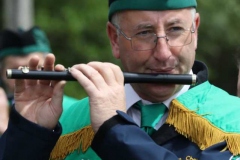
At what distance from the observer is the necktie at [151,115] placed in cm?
457

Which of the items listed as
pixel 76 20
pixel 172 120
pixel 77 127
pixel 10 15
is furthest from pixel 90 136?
pixel 76 20

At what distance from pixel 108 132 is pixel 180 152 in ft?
1.38

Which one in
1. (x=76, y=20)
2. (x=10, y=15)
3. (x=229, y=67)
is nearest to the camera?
(x=10, y=15)

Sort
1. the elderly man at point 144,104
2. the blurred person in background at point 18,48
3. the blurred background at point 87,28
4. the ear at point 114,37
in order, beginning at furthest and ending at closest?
1. the blurred background at point 87,28
2. the blurred person in background at point 18,48
3. the ear at point 114,37
4. the elderly man at point 144,104

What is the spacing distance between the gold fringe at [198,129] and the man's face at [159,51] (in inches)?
4.4

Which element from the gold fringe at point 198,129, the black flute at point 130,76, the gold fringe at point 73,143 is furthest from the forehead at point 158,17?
the gold fringe at point 73,143

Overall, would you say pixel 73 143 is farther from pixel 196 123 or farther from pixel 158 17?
pixel 158 17

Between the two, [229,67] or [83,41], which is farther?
[229,67]

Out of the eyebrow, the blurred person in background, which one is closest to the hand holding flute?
the eyebrow

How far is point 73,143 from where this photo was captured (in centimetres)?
475

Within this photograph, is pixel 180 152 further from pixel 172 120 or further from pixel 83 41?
pixel 83 41

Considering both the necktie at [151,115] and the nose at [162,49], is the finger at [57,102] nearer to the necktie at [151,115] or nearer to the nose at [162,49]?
the necktie at [151,115]

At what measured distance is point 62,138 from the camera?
4.80 metres

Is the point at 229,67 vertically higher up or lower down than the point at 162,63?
lower down
